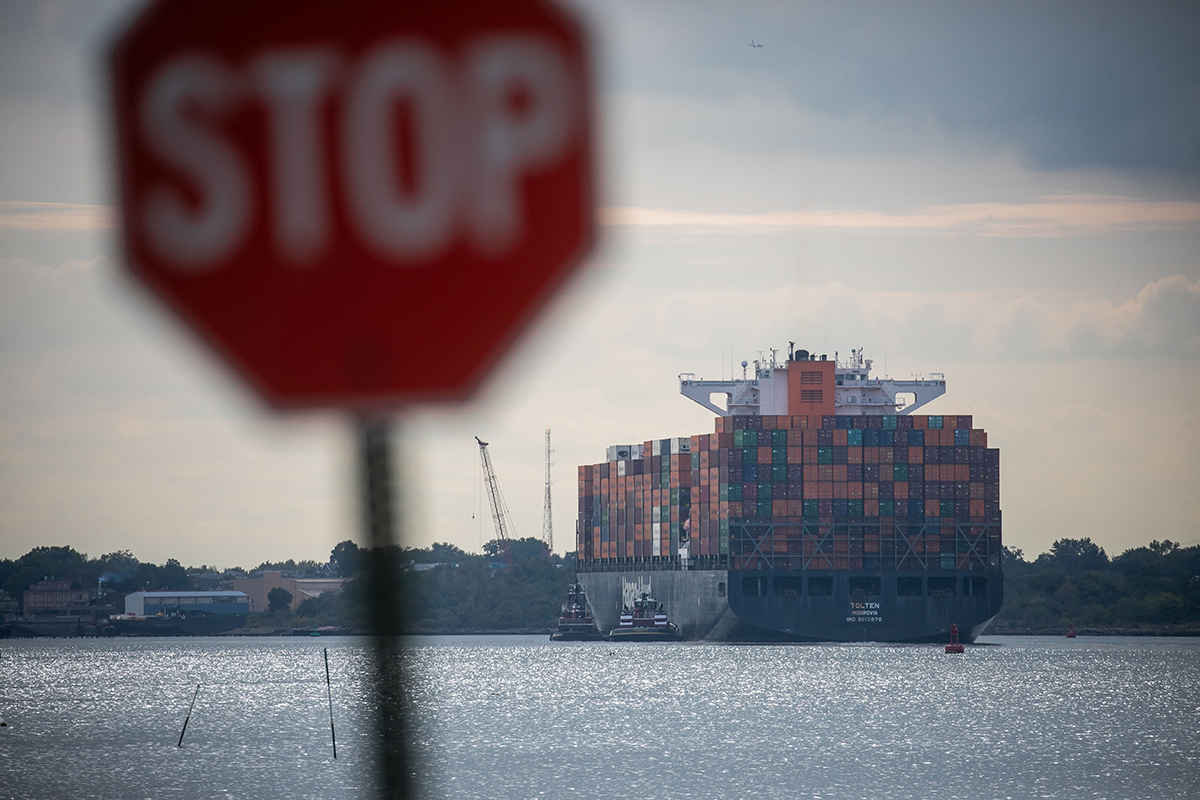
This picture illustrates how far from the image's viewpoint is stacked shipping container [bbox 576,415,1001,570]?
122m

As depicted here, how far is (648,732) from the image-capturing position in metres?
61.6

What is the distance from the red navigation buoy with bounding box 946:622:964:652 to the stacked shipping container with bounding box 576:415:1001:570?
5108 millimetres

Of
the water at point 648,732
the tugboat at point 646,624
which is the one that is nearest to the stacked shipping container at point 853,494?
the water at point 648,732

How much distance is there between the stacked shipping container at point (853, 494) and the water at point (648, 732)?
896 cm

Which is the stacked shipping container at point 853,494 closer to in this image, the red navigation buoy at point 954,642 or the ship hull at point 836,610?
the ship hull at point 836,610

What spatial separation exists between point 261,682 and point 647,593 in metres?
44.3

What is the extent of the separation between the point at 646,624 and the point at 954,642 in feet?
98.0

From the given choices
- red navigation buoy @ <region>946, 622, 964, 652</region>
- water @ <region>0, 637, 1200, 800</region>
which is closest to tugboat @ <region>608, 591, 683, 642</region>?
water @ <region>0, 637, 1200, 800</region>

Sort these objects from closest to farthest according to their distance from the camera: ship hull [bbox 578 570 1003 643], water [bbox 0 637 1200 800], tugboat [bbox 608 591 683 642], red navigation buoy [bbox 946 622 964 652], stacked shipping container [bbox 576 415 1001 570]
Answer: water [bbox 0 637 1200 800] < ship hull [bbox 578 570 1003 643] < red navigation buoy [bbox 946 622 964 652] < stacked shipping container [bbox 576 415 1001 570] < tugboat [bbox 608 591 683 642]

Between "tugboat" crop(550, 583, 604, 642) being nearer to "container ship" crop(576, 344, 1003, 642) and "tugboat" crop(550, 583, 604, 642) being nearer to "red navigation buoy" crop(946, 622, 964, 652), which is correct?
"container ship" crop(576, 344, 1003, 642)

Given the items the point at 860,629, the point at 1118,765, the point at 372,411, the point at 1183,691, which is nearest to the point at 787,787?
the point at 1118,765

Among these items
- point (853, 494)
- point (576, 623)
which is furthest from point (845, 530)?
point (576, 623)

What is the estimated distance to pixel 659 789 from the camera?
4291 cm

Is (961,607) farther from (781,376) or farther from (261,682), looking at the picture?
(261,682)
